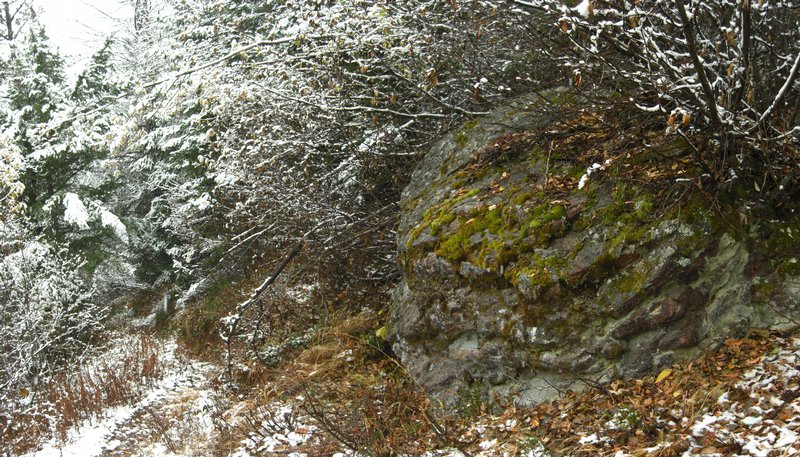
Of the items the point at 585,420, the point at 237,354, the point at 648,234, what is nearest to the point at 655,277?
the point at 648,234

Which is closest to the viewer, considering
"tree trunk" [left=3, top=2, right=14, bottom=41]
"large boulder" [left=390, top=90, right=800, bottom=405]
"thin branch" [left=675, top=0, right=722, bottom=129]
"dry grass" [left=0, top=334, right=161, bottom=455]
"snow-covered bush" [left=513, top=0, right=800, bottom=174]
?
"thin branch" [left=675, top=0, right=722, bottom=129]

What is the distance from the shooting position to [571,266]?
382 cm

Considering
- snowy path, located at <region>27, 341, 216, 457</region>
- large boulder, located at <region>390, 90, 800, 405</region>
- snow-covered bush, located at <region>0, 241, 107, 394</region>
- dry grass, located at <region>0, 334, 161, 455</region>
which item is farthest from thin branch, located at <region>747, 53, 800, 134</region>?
snow-covered bush, located at <region>0, 241, 107, 394</region>

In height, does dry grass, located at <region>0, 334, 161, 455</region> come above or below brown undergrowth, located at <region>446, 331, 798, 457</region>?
below

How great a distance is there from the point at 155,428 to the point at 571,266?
4.87 metres

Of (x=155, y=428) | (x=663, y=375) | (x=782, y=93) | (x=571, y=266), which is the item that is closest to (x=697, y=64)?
(x=782, y=93)

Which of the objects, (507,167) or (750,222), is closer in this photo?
(750,222)

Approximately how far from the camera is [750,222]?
11.8 feet

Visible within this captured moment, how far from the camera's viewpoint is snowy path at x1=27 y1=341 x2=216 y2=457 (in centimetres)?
548

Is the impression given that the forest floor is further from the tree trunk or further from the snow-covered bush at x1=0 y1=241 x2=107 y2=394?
the tree trunk

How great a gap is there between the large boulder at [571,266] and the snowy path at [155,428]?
2417 mm

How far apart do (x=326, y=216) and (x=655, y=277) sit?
4.30 metres

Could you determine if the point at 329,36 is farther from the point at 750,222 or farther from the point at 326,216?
the point at 750,222

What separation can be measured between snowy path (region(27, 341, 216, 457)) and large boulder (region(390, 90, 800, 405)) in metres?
2.42
